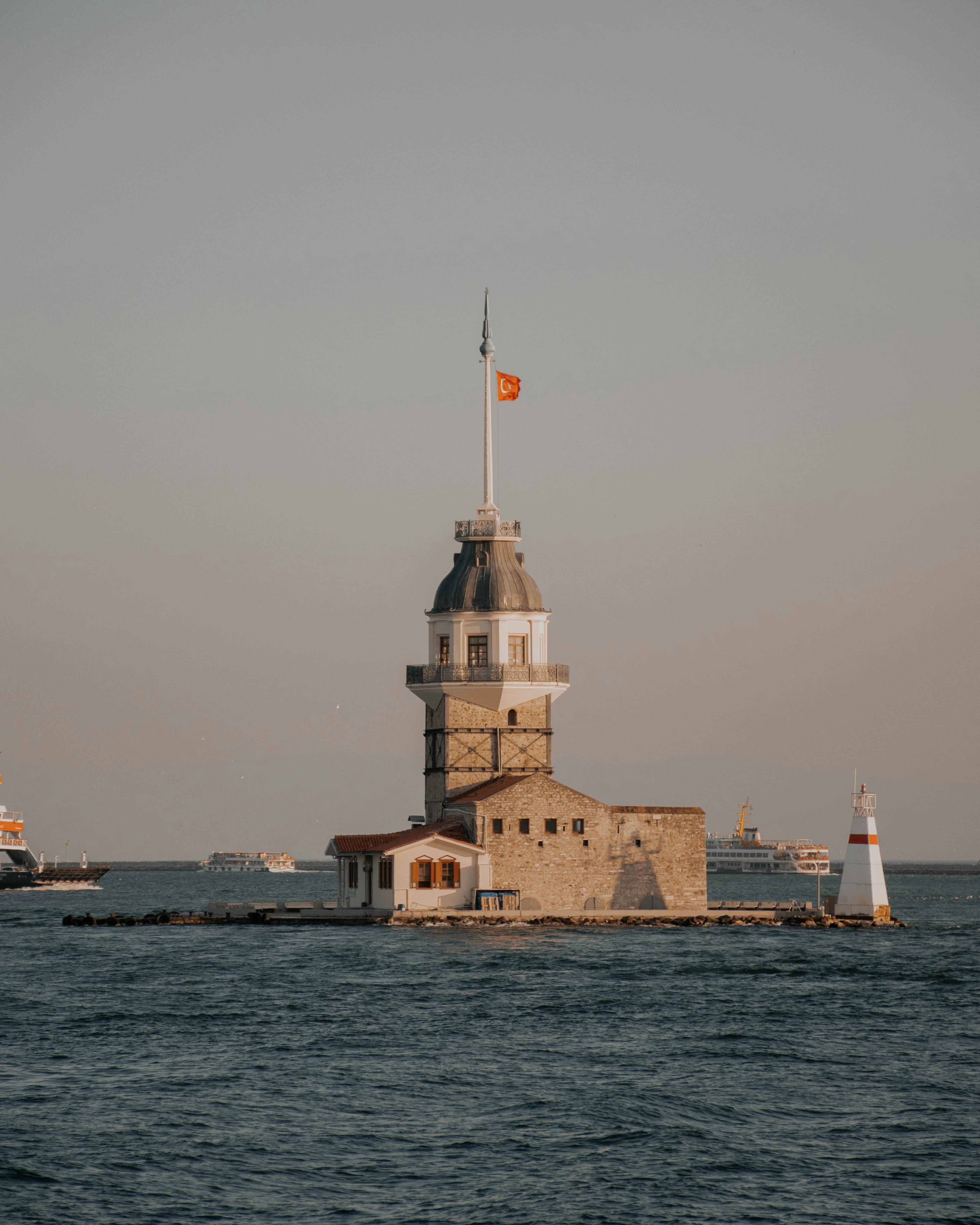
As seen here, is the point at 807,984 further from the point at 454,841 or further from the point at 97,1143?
the point at 97,1143

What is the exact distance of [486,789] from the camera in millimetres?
66812

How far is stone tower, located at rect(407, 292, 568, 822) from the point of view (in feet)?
225

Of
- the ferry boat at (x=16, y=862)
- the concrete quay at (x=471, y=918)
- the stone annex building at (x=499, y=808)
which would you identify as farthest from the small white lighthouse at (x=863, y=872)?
the ferry boat at (x=16, y=862)

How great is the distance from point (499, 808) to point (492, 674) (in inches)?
266

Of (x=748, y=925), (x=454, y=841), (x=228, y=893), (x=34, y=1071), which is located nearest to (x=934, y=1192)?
(x=34, y=1071)

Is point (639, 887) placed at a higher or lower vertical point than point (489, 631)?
lower

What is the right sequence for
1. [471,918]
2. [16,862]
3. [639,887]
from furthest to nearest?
[16,862] → [639,887] → [471,918]

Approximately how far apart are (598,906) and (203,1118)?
1514 inches

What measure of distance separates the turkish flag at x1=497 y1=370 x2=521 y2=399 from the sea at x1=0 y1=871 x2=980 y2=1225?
83.5 ft

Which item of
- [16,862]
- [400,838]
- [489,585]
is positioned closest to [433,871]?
[400,838]

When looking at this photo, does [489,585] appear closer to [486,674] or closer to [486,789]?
[486,674]

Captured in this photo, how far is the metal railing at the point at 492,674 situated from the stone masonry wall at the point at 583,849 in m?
5.39

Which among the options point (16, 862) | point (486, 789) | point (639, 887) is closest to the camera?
point (639, 887)

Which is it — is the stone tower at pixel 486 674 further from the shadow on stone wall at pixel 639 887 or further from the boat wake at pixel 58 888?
the boat wake at pixel 58 888
